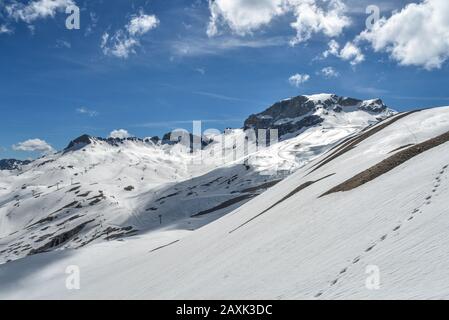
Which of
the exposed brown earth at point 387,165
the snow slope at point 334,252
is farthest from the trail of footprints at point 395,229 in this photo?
the exposed brown earth at point 387,165

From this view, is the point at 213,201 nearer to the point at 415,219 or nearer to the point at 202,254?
the point at 202,254

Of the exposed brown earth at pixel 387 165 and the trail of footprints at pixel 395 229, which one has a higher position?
the exposed brown earth at pixel 387 165

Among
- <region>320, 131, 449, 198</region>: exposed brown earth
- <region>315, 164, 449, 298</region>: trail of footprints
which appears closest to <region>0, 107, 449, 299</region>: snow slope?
<region>315, 164, 449, 298</region>: trail of footprints

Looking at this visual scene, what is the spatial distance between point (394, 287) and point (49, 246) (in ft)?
519

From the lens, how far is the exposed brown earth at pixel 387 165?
28.0 metres

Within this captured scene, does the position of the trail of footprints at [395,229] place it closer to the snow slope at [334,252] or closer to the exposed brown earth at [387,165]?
the snow slope at [334,252]

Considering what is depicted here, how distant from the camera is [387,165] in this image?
29.7 m

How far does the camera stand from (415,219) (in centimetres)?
1574

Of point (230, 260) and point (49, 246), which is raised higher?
point (230, 260)

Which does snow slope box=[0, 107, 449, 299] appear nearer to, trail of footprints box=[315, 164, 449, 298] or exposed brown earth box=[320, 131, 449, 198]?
trail of footprints box=[315, 164, 449, 298]

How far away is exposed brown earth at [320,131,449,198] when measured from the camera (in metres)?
28.0

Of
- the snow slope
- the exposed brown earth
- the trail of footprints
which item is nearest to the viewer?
the snow slope

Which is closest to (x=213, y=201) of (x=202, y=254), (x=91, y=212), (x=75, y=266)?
(x=91, y=212)
